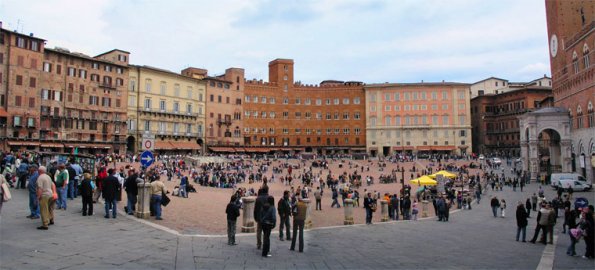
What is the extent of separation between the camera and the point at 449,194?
78.9 feet

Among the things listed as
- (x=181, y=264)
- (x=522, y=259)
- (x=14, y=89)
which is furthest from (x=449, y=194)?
(x=14, y=89)

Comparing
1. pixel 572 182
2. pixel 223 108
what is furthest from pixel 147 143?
pixel 223 108

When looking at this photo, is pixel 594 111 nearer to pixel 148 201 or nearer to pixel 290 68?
pixel 148 201

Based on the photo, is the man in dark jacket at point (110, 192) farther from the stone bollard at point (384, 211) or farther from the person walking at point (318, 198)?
the person walking at point (318, 198)

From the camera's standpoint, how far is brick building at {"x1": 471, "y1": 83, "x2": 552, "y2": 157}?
67625 mm

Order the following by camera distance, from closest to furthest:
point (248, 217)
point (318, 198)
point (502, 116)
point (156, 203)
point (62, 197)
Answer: point (248, 217)
point (156, 203)
point (62, 197)
point (318, 198)
point (502, 116)

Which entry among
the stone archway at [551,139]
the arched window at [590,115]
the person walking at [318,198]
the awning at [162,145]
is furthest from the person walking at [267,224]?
the awning at [162,145]

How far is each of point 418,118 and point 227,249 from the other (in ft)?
236

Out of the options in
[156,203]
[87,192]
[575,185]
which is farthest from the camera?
[575,185]

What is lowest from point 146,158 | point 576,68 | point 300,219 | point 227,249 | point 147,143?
point 227,249

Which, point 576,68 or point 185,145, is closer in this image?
point 576,68

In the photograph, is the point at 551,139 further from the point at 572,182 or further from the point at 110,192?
the point at 110,192

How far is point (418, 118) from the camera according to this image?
76438 millimetres

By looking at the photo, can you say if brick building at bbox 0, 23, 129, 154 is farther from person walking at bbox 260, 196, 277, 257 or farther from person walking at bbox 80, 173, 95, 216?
person walking at bbox 260, 196, 277, 257
